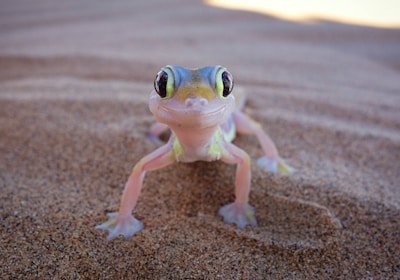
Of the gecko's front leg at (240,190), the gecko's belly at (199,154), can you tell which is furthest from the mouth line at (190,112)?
the gecko's front leg at (240,190)

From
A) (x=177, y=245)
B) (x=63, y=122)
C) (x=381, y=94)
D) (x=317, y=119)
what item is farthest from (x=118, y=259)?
(x=381, y=94)

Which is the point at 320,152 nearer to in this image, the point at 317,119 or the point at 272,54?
the point at 317,119

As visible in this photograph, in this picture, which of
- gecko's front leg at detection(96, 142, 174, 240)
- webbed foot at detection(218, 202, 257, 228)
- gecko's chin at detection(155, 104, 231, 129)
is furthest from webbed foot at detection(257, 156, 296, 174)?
gecko's chin at detection(155, 104, 231, 129)

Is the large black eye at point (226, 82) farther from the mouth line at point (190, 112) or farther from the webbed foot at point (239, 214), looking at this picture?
the webbed foot at point (239, 214)

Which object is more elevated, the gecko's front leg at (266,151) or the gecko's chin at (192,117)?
the gecko's chin at (192,117)

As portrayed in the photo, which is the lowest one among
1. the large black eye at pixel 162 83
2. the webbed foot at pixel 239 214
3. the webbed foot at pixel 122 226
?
the webbed foot at pixel 122 226

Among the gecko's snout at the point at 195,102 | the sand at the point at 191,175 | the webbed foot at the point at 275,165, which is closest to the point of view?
the gecko's snout at the point at 195,102

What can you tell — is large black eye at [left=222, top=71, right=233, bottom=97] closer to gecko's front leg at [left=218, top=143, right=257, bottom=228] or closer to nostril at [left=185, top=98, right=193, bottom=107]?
nostril at [left=185, top=98, right=193, bottom=107]
